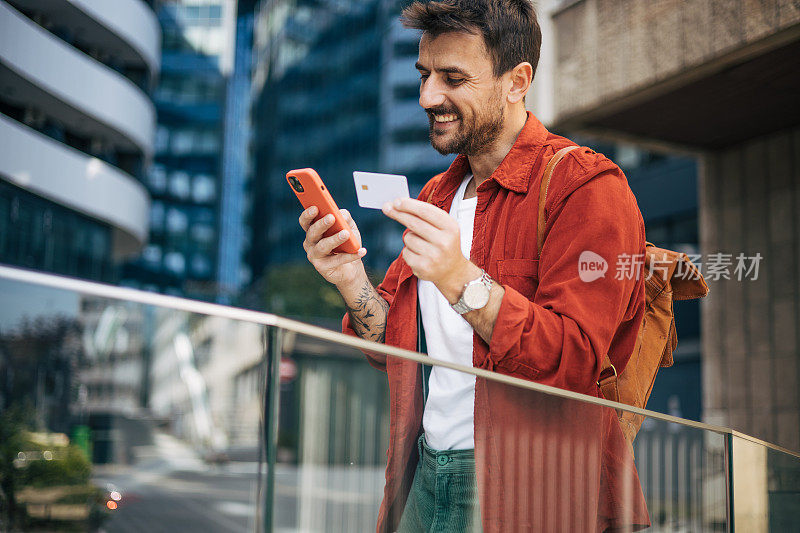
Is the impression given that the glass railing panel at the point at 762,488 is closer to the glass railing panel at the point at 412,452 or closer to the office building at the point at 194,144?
the glass railing panel at the point at 412,452

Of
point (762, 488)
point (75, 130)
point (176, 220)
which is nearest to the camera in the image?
point (762, 488)

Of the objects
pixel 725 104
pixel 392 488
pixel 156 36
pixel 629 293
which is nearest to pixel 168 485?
pixel 392 488

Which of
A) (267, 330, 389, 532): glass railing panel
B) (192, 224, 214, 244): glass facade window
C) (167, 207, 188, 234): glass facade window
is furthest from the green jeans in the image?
(192, 224, 214, 244): glass facade window

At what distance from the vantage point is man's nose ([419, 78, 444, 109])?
6.84 feet

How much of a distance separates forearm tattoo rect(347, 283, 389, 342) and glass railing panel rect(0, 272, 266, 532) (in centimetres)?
45

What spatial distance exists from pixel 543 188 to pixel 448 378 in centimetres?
50

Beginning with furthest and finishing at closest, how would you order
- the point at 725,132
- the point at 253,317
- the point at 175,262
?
1. the point at 175,262
2. the point at 725,132
3. the point at 253,317

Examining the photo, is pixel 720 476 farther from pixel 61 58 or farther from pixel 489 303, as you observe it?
pixel 61 58

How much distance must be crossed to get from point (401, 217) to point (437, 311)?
16.5 inches

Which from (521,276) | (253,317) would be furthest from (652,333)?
(253,317)

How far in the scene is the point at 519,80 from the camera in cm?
212

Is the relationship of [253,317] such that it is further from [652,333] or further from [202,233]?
[202,233]

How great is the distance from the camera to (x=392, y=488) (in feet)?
6.72

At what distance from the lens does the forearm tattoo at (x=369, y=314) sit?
7.37 ft
